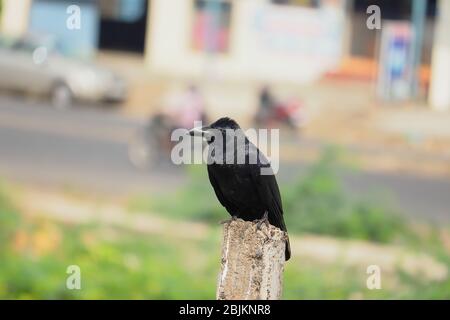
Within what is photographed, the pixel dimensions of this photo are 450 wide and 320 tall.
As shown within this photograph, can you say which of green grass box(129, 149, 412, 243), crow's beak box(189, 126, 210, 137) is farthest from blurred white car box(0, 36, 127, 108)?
crow's beak box(189, 126, 210, 137)

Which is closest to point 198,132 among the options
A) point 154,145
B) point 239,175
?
point 239,175

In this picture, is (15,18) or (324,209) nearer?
(324,209)

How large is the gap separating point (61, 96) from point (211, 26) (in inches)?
197

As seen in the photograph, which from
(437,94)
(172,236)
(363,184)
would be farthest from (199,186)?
(437,94)

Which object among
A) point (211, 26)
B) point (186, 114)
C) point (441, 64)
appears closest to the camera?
point (186, 114)

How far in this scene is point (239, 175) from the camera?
3016 mm

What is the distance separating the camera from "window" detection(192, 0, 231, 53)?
18.8m

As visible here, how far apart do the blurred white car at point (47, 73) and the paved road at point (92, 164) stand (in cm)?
25

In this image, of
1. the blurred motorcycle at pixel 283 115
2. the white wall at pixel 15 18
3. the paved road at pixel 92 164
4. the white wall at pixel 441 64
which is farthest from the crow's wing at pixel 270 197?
the white wall at pixel 441 64

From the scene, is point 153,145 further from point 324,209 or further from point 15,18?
point 15,18

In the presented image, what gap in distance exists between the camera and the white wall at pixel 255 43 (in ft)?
59.0

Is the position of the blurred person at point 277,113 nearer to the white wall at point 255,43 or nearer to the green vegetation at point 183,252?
the white wall at point 255,43

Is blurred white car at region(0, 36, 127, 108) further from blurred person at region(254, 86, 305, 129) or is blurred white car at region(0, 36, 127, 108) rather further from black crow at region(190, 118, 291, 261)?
black crow at region(190, 118, 291, 261)
